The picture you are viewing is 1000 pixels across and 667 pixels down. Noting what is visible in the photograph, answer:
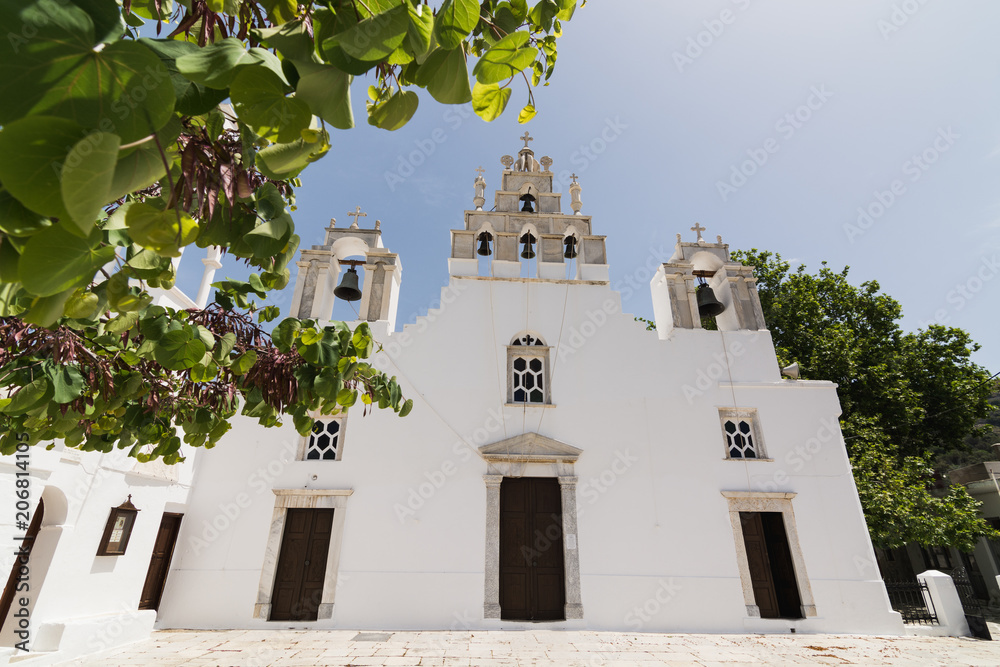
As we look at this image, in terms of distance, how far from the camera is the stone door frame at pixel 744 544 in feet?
23.9

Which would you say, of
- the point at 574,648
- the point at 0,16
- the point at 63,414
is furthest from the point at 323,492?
the point at 0,16

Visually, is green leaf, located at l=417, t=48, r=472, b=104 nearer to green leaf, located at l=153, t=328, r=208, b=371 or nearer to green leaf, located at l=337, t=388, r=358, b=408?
green leaf, located at l=153, t=328, r=208, b=371

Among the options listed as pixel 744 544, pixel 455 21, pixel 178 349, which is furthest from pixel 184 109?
pixel 744 544

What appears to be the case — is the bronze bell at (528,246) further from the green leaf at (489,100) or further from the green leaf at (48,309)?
the green leaf at (48,309)

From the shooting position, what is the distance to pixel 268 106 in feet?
2.45

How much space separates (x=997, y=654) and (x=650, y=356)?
5.70 meters

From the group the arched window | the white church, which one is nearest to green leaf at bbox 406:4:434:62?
the white church

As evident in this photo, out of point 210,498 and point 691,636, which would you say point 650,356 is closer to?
point 691,636

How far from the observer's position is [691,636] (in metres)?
6.79

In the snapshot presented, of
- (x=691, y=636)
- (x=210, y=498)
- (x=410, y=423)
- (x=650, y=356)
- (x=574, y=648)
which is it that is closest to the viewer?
(x=574, y=648)

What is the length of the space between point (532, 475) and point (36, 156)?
7814 millimetres

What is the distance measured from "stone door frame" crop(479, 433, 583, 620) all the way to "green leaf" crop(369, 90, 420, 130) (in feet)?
23.9

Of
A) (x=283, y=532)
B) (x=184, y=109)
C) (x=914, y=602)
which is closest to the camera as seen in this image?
(x=184, y=109)

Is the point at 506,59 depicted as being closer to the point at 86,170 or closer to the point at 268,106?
the point at 268,106
